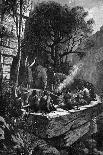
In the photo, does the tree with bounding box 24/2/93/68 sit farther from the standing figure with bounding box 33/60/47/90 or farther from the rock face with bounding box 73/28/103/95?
the rock face with bounding box 73/28/103/95

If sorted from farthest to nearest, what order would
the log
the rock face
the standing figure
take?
the rock face < the standing figure < the log

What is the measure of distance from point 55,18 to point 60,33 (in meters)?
1.85

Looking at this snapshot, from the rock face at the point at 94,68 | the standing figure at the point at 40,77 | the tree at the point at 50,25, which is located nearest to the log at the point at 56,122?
the standing figure at the point at 40,77

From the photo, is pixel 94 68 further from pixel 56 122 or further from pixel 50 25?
pixel 56 122

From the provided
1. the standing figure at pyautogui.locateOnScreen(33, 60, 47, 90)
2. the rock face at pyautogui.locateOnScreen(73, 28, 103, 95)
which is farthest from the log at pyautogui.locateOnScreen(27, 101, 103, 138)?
the rock face at pyautogui.locateOnScreen(73, 28, 103, 95)

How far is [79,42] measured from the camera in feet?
91.4

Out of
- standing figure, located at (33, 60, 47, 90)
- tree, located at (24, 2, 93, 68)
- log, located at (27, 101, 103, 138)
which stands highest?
tree, located at (24, 2, 93, 68)

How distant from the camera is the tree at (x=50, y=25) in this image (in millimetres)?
23594

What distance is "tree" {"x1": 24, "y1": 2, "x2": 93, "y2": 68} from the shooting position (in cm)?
2359

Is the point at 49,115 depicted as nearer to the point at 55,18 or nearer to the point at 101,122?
the point at 101,122

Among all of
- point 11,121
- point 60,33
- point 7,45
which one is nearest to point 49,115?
point 11,121

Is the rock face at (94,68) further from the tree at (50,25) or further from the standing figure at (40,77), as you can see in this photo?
the standing figure at (40,77)

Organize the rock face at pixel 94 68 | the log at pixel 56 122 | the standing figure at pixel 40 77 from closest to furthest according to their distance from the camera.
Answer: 1. the log at pixel 56 122
2. the standing figure at pixel 40 77
3. the rock face at pixel 94 68

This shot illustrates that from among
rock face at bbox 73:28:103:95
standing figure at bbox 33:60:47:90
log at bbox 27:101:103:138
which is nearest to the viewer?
log at bbox 27:101:103:138
